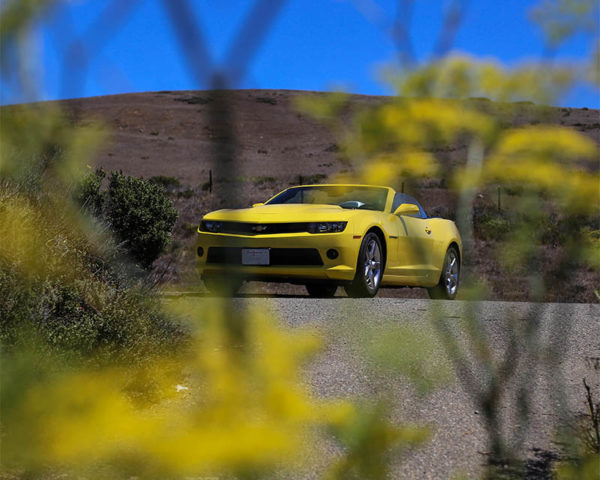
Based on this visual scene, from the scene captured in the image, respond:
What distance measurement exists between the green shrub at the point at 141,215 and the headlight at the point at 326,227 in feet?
19.8

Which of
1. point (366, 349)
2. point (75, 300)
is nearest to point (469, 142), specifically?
point (366, 349)

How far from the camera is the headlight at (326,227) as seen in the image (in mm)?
6989

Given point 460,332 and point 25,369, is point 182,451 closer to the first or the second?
point 25,369

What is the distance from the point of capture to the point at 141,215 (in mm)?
12938

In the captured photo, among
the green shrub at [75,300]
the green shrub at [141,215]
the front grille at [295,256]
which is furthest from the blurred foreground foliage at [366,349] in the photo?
the green shrub at [141,215]

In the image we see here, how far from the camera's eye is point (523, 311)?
7.00 meters

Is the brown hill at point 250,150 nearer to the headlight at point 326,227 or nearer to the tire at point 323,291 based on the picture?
the headlight at point 326,227

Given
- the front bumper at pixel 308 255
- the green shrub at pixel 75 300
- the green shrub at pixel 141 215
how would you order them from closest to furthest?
the green shrub at pixel 75 300 → the front bumper at pixel 308 255 → the green shrub at pixel 141 215

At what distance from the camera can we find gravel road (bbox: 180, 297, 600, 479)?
150 centimetres

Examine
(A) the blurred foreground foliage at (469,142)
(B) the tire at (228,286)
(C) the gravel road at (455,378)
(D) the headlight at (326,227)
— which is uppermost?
(A) the blurred foreground foliage at (469,142)

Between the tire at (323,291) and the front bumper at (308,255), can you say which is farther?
the tire at (323,291)

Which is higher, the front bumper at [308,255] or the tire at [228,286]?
the tire at [228,286]

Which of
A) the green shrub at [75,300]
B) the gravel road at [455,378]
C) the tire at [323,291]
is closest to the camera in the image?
the gravel road at [455,378]

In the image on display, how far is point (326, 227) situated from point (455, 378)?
94.2 inches
